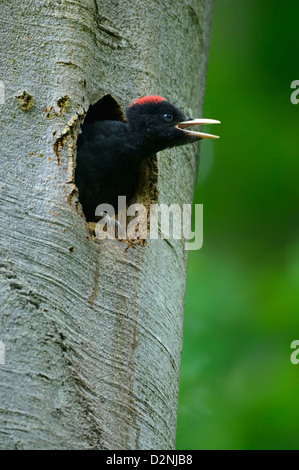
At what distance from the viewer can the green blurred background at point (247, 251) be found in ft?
18.5

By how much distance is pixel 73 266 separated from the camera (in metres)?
3.50

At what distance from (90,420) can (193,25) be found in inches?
91.7

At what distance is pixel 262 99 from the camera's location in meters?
6.21

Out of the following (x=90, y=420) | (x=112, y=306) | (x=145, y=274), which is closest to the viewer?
(x=90, y=420)

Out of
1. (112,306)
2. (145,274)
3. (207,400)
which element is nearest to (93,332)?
(112,306)

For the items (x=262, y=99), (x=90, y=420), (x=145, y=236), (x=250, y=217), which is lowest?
(x=90, y=420)

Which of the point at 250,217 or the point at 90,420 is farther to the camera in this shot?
the point at 250,217

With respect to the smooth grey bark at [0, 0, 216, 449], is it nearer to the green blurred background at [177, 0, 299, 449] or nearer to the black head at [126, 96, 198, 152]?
the black head at [126, 96, 198, 152]

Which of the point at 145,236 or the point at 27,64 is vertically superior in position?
the point at 27,64

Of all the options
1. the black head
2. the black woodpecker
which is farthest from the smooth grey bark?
the black woodpecker

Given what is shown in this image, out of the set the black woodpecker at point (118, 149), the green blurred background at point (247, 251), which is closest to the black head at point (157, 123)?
the black woodpecker at point (118, 149)

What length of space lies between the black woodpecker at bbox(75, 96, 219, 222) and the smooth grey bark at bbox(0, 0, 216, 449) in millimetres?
232

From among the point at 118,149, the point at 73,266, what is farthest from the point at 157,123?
the point at 73,266

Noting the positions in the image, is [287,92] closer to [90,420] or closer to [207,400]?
[207,400]
